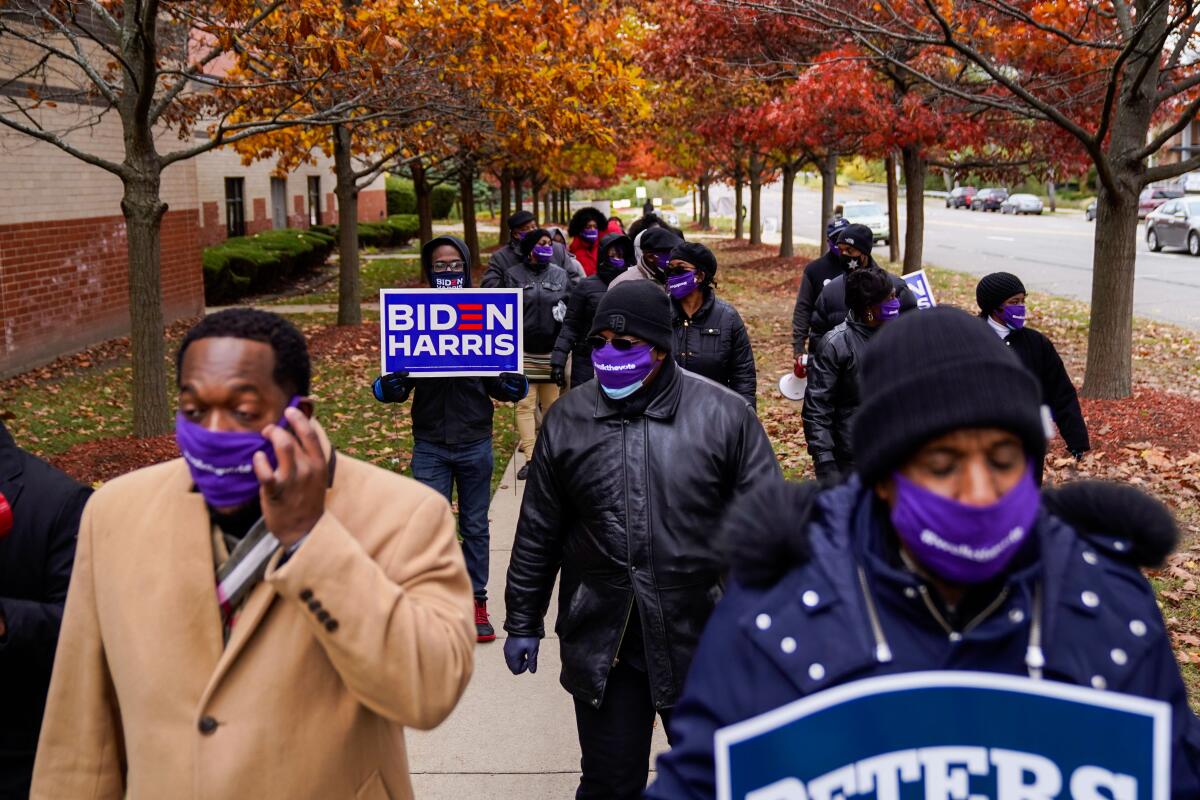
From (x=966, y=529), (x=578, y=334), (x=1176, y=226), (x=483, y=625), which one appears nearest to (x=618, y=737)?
(x=966, y=529)

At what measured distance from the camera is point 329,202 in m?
41.7

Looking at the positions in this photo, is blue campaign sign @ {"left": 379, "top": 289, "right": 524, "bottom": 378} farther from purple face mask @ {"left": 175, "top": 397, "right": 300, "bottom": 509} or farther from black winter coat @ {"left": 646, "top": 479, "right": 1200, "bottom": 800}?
black winter coat @ {"left": 646, "top": 479, "right": 1200, "bottom": 800}

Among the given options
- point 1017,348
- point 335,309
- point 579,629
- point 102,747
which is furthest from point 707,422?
point 335,309

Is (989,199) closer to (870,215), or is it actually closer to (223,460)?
(870,215)

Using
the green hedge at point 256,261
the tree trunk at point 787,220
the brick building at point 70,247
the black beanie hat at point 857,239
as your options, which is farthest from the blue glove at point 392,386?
the tree trunk at point 787,220

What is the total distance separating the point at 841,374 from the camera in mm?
6238

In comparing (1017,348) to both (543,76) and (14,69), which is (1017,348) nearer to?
(543,76)

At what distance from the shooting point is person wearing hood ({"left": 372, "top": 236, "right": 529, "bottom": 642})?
673 cm

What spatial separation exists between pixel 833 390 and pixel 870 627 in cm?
432

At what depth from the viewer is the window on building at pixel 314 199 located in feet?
129

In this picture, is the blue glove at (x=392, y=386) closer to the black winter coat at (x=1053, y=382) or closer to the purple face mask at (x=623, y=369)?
the purple face mask at (x=623, y=369)

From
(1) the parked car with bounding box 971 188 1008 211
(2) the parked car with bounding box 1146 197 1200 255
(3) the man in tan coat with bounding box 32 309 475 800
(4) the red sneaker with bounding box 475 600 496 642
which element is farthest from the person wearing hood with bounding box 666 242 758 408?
(1) the parked car with bounding box 971 188 1008 211

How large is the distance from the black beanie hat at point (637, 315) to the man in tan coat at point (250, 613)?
176 centimetres

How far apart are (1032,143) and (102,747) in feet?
55.7
